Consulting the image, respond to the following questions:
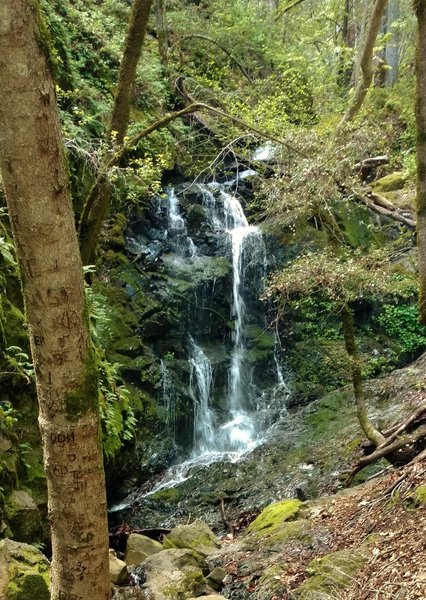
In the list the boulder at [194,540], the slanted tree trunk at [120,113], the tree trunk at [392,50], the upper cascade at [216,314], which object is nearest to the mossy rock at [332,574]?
the boulder at [194,540]

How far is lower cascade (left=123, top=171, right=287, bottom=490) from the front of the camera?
10727mm

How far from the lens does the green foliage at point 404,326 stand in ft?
40.5

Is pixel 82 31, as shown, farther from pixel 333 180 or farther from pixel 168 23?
pixel 333 180

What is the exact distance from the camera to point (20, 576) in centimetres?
320

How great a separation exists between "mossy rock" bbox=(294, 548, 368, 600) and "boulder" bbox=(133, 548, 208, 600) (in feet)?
4.27

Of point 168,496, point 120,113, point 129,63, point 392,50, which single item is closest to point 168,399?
point 168,496

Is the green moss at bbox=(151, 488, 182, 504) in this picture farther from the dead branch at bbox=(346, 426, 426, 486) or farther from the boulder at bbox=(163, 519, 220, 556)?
the dead branch at bbox=(346, 426, 426, 486)

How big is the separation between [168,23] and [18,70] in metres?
18.0

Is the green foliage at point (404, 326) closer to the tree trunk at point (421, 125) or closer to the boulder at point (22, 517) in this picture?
the tree trunk at point (421, 125)

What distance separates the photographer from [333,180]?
6.23 m

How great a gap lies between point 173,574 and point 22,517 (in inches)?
59.2

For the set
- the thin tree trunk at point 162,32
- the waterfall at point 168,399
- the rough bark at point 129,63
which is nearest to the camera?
the rough bark at point 129,63

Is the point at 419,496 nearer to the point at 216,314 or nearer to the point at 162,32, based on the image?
the point at 216,314

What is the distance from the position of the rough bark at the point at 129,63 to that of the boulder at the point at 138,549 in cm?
497
